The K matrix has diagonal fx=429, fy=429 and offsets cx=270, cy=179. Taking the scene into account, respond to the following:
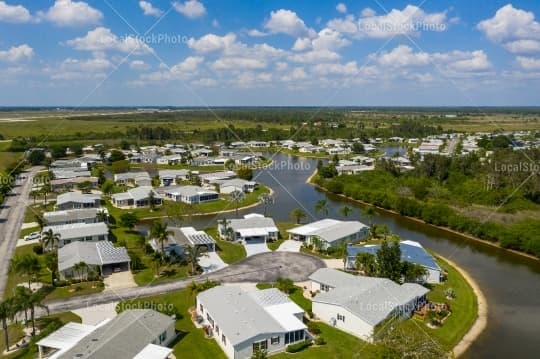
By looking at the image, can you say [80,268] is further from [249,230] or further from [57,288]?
[249,230]

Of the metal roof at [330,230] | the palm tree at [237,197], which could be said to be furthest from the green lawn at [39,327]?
the palm tree at [237,197]

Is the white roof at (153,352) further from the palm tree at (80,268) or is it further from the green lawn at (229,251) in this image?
the green lawn at (229,251)

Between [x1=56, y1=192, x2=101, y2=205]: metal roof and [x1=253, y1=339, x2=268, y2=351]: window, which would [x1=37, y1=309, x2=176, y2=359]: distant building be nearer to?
[x1=253, y1=339, x2=268, y2=351]: window

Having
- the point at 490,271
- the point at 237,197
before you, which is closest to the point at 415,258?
the point at 490,271

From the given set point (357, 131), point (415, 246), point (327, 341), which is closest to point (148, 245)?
point (327, 341)

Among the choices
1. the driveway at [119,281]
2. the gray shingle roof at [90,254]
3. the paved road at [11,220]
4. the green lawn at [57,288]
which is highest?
the gray shingle roof at [90,254]

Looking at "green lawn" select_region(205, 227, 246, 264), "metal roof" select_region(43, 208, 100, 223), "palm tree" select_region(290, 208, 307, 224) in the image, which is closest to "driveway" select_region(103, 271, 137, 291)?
"green lawn" select_region(205, 227, 246, 264)

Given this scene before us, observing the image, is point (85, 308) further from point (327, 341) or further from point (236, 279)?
point (327, 341)
